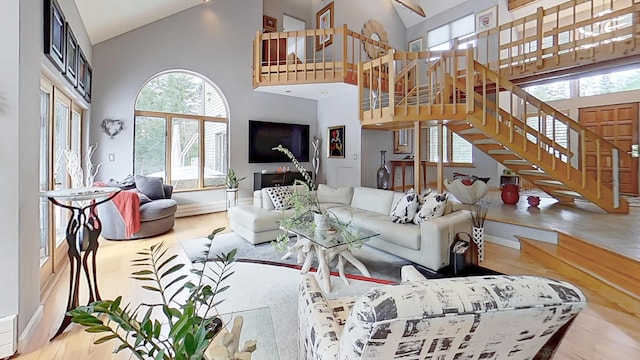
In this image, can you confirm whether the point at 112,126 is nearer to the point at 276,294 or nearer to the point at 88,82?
the point at 88,82

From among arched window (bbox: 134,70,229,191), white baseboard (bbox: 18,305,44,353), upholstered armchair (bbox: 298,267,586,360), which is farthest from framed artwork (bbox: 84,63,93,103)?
upholstered armchair (bbox: 298,267,586,360)

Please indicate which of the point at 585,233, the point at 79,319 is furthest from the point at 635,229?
the point at 79,319

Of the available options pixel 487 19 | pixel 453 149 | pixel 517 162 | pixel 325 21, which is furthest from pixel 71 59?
pixel 487 19

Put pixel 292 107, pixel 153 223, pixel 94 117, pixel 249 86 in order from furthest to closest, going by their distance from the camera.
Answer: pixel 292 107 < pixel 249 86 < pixel 94 117 < pixel 153 223

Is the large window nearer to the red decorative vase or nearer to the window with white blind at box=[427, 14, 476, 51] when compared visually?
the window with white blind at box=[427, 14, 476, 51]

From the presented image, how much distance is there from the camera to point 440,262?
10.5 ft

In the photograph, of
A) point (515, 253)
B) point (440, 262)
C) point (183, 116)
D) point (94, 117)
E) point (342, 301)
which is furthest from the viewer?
point (183, 116)

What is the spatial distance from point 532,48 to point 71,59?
8520 mm

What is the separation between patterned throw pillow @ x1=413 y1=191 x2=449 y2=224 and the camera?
341 centimetres

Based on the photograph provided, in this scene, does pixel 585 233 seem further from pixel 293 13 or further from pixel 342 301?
pixel 293 13

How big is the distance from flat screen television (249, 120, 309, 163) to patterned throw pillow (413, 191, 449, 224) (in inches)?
176

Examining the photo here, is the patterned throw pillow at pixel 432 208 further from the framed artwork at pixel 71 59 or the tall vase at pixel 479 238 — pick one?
the framed artwork at pixel 71 59

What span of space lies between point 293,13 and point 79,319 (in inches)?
342

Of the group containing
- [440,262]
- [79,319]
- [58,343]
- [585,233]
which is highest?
[79,319]
